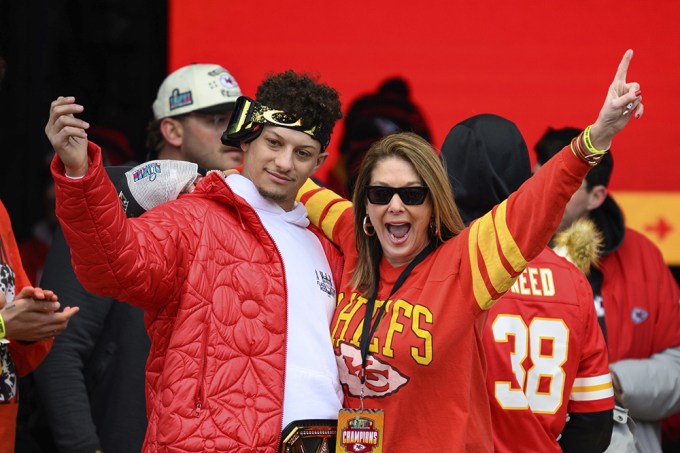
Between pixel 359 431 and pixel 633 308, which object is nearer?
pixel 359 431

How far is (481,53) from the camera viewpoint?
5.14 metres

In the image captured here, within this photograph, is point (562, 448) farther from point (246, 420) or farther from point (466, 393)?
point (246, 420)

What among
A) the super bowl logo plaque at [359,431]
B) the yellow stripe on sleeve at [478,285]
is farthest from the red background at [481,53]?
the super bowl logo plaque at [359,431]

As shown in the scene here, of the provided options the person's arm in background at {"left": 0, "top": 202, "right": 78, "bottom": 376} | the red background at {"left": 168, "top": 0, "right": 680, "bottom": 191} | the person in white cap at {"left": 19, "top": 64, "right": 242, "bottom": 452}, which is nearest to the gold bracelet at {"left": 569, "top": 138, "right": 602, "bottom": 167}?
the person in white cap at {"left": 19, "top": 64, "right": 242, "bottom": 452}

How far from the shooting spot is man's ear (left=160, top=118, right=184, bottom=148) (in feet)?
13.9

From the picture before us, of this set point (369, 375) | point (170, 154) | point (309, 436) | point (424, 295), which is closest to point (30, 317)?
point (309, 436)

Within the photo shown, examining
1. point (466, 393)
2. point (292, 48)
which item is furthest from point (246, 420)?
point (292, 48)

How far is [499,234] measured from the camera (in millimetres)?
2965

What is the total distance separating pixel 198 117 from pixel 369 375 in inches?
59.4

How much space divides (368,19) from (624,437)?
228 centimetres

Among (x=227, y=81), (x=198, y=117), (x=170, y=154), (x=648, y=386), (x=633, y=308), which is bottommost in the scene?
(x=648, y=386)

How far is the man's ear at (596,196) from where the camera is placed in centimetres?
450

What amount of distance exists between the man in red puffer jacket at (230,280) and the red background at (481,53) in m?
1.80

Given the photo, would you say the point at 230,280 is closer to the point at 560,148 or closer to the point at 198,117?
the point at 198,117
